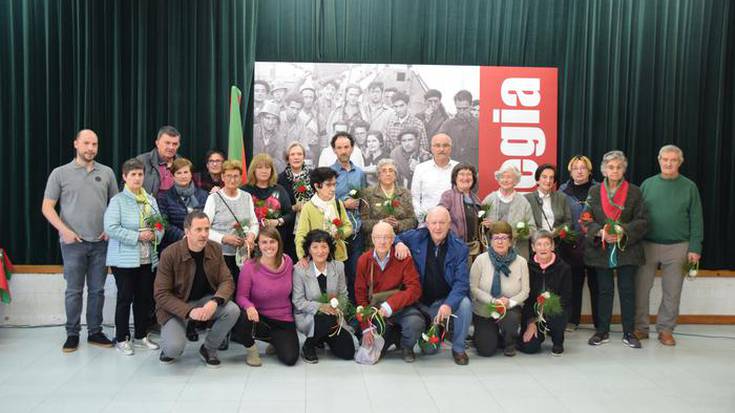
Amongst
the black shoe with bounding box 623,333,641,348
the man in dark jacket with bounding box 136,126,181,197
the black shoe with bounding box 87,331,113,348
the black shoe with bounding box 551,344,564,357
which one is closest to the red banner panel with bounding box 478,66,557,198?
the black shoe with bounding box 623,333,641,348

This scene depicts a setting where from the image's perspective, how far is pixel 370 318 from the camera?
4.73m

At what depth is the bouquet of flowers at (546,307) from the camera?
494 cm

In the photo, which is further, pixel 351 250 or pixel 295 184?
pixel 295 184

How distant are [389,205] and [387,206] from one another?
2 centimetres

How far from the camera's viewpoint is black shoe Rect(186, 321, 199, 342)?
491 centimetres

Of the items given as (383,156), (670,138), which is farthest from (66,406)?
(670,138)

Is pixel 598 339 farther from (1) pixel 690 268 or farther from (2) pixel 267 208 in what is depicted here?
(2) pixel 267 208

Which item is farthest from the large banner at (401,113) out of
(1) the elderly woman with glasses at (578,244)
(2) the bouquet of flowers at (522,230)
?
(2) the bouquet of flowers at (522,230)

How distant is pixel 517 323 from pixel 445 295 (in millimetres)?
558

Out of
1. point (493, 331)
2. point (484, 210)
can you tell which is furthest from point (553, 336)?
point (484, 210)

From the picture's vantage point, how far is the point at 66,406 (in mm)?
3783

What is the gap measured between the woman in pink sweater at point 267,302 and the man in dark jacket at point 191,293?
A: 0.09 metres

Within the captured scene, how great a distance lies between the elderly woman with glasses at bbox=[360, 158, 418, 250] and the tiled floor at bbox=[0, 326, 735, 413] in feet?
3.30

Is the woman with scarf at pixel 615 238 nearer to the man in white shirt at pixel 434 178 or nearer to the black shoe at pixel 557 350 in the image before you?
the black shoe at pixel 557 350
